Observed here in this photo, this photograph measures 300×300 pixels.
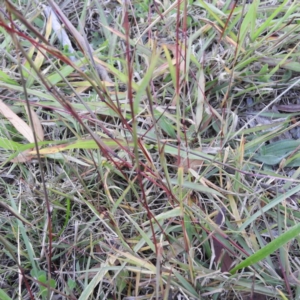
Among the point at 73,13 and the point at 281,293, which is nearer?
the point at 281,293

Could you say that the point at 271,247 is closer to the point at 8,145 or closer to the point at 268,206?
the point at 268,206

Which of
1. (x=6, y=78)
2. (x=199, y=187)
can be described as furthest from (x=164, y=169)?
(x=6, y=78)

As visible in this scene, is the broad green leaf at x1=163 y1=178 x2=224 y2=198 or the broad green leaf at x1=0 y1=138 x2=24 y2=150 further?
the broad green leaf at x1=0 y1=138 x2=24 y2=150

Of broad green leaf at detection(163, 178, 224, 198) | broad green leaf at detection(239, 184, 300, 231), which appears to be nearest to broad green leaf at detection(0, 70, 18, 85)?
broad green leaf at detection(163, 178, 224, 198)

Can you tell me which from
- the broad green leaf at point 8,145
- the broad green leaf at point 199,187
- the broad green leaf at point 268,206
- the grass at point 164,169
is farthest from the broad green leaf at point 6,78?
the broad green leaf at point 268,206

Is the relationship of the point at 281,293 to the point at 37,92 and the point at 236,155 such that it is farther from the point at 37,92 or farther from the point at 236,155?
the point at 37,92

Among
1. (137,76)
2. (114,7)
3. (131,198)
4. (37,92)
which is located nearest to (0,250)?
(131,198)

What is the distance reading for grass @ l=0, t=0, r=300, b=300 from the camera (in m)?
0.80

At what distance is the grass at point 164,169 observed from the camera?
2.63 ft

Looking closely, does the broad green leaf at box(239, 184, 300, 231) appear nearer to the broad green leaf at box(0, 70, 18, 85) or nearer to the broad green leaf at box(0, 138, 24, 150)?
the broad green leaf at box(0, 138, 24, 150)

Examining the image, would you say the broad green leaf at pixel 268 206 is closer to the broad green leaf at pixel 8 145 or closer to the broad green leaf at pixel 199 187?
the broad green leaf at pixel 199 187

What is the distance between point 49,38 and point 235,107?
0.64 meters

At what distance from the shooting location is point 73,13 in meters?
1.28

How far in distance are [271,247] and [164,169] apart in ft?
0.85
